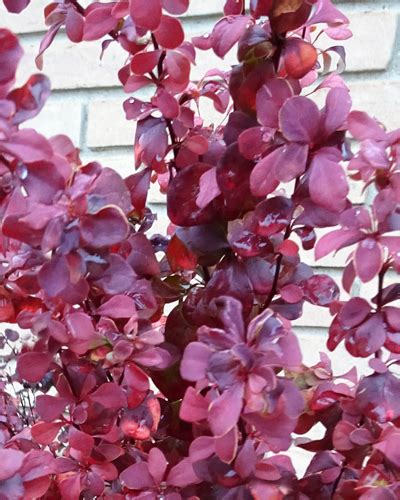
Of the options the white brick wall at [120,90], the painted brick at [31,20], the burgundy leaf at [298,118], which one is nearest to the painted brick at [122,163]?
the white brick wall at [120,90]

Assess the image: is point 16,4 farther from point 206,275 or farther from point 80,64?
point 80,64

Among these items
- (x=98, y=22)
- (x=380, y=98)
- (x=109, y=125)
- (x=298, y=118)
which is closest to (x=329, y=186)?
(x=298, y=118)

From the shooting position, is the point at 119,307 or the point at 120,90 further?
the point at 120,90

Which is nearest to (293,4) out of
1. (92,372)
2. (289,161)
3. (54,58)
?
(289,161)

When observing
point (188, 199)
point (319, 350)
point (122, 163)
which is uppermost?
point (188, 199)

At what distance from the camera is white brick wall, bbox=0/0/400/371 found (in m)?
0.73

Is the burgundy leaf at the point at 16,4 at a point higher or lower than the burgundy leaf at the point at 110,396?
higher

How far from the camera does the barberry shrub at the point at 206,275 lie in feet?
0.76

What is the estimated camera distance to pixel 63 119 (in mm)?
877

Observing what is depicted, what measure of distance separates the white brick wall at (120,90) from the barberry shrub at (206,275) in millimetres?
390

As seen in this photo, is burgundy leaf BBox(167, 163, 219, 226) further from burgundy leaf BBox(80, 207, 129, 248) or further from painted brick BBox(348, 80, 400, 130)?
painted brick BBox(348, 80, 400, 130)

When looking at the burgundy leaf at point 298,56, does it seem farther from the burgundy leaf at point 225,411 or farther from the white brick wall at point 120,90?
the white brick wall at point 120,90

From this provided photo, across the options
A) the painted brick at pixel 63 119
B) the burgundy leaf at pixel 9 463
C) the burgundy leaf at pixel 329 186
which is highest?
the burgundy leaf at pixel 329 186

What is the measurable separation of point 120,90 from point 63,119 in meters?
0.09
